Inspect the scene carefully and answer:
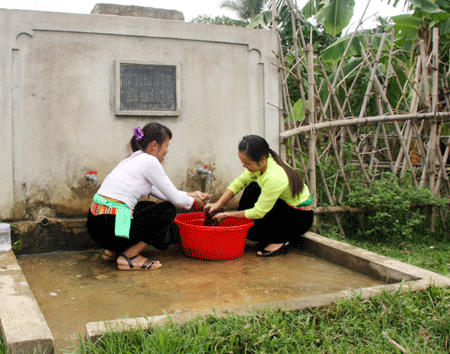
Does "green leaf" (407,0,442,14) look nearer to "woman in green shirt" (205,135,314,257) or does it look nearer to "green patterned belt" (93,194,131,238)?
"woman in green shirt" (205,135,314,257)

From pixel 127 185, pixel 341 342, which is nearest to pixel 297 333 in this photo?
pixel 341 342

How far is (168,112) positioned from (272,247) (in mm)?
1681

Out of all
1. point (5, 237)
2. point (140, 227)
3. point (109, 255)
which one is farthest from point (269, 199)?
point (5, 237)

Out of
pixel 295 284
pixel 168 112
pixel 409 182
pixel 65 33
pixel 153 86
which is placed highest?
pixel 65 33

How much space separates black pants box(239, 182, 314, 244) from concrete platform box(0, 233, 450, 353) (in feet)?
0.62

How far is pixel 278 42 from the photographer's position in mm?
4629

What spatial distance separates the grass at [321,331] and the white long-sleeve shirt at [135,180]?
149cm

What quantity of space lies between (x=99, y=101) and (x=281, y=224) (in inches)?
82.4

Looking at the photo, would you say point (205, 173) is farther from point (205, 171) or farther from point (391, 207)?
point (391, 207)

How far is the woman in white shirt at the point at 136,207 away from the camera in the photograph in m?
3.27

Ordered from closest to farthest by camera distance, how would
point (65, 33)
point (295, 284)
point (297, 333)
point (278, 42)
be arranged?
point (297, 333), point (295, 284), point (65, 33), point (278, 42)

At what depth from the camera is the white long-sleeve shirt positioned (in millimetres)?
3287

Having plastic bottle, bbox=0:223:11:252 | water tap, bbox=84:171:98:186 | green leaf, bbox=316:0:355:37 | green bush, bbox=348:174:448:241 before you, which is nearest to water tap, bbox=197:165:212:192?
water tap, bbox=84:171:98:186

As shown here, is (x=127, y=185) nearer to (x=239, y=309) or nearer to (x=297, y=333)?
(x=239, y=309)
